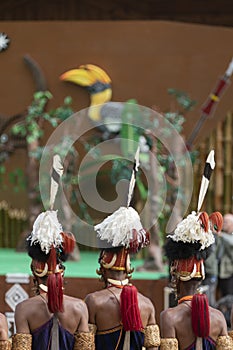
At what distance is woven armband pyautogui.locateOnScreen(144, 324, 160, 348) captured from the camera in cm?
531

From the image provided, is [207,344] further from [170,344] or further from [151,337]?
[151,337]

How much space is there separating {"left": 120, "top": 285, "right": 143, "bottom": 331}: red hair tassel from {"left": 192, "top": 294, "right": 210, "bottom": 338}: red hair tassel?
0.34 metres

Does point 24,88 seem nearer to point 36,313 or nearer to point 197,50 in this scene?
point 197,50

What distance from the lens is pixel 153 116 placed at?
10.7m

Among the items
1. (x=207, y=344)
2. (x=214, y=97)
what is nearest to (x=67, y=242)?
(x=207, y=344)

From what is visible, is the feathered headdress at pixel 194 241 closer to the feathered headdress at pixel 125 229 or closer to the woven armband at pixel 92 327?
the feathered headdress at pixel 125 229

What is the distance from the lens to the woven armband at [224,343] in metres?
5.15

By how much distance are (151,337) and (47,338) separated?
0.59m

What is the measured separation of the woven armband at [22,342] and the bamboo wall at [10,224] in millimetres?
6344

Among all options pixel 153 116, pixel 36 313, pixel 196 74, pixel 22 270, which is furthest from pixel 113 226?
Answer: pixel 196 74

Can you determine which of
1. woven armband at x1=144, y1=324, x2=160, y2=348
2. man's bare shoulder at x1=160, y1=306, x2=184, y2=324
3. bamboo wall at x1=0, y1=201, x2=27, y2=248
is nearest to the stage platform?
bamboo wall at x1=0, y1=201, x2=27, y2=248

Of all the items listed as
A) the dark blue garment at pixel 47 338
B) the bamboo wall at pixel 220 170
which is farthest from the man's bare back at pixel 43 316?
→ the bamboo wall at pixel 220 170

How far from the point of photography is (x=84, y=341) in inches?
203

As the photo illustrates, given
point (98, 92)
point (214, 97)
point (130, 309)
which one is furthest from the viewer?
point (98, 92)
